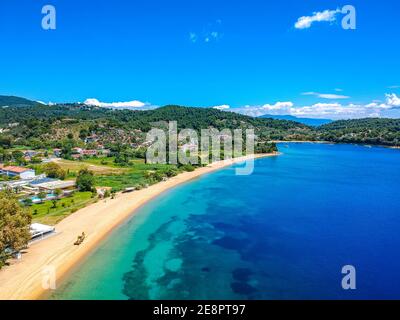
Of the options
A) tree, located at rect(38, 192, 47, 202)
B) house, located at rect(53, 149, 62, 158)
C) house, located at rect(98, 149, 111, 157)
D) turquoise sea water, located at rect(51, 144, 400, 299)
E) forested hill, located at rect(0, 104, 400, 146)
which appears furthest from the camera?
forested hill, located at rect(0, 104, 400, 146)

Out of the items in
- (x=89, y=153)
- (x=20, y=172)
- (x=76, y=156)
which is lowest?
(x=20, y=172)

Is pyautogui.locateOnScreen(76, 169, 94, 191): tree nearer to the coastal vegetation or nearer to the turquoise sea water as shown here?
the coastal vegetation

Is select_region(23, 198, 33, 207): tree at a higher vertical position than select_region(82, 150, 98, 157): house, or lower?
lower

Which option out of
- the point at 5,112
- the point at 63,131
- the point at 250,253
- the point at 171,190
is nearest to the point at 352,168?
the point at 171,190

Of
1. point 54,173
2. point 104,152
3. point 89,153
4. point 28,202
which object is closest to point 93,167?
point 54,173

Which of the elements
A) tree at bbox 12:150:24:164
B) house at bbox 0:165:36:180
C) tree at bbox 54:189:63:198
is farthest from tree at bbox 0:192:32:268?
tree at bbox 12:150:24:164

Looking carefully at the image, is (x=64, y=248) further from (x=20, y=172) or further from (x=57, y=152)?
(x=57, y=152)
